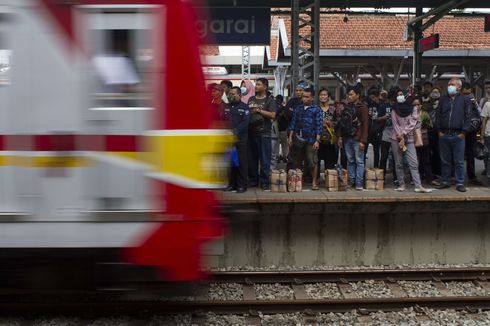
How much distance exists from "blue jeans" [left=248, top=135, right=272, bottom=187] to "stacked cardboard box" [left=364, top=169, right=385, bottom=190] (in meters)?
1.49

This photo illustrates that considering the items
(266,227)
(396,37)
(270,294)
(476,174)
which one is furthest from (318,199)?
(396,37)

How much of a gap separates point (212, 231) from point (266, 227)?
4066 millimetres

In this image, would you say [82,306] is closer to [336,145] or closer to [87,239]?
[87,239]

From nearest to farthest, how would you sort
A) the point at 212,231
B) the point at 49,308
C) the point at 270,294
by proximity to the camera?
the point at 212,231, the point at 49,308, the point at 270,294

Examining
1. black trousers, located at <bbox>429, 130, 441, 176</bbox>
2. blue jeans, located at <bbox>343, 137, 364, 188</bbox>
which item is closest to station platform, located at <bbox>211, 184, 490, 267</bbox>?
blue jeans, located at <bbox>343, 137, 364, 188</bbox>

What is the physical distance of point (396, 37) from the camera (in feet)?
65.0

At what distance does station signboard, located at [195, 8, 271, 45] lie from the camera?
9.50 metres

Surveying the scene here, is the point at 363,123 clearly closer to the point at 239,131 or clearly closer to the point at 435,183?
the point at 435,183

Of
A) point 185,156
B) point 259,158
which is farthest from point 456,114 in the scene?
point 185,156

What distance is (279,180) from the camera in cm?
827

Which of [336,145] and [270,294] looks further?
[336,145]

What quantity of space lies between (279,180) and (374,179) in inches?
57.1

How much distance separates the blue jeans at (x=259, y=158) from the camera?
8.76 m

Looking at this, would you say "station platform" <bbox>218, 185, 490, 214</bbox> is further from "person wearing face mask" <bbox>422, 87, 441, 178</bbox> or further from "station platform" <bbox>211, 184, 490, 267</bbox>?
"person wearing face mask" <bbox>422, 87, 441, 178</bbox>
